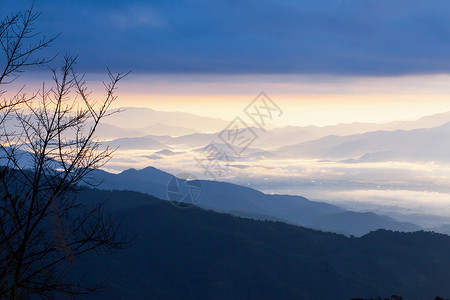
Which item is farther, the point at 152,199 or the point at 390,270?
the point at 152,199

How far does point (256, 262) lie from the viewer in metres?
120

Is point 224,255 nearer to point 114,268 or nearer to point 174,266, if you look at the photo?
point 174,266

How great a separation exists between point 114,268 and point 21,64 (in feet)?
357

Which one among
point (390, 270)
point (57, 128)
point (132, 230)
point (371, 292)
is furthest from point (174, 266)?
point (57, 128)

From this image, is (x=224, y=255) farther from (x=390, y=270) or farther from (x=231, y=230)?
(x=390, y=270)

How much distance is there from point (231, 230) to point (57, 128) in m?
135

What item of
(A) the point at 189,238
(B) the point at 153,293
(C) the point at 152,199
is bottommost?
(B) the point at 153,293

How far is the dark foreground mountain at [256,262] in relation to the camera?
10644cm

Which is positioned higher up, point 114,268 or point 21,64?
point 21,64

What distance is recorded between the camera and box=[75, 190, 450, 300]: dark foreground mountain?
106 metres

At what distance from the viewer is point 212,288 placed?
108312 mm

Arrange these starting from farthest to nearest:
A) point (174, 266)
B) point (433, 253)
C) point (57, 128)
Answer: point (433, 253) < point (174, 266) < point (57, 128)

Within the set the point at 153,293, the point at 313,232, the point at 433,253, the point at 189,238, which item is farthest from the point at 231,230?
the point at 433,253

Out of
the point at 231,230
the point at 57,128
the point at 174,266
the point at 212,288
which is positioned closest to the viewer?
the point at 57,128
